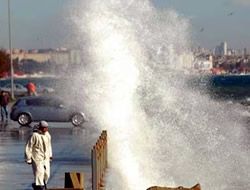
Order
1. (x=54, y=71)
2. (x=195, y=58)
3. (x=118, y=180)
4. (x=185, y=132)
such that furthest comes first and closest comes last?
(x=54, y=71) < (x=195, y=58) < (x=185, y=132) < (x=118, y=180)

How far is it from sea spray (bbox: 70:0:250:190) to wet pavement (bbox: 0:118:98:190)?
3.41ft

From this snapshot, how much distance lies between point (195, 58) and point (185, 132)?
43.5 feet

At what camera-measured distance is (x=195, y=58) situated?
40531 mm

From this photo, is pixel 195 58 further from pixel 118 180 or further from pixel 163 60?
pixel 118 180

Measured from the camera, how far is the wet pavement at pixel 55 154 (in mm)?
20500

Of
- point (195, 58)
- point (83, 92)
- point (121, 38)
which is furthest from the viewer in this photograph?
point (195, 58)

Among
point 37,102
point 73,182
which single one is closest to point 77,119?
point 37,102

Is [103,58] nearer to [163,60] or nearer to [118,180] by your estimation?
[163,60]

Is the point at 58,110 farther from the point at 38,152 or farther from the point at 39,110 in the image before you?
the point at 38,152

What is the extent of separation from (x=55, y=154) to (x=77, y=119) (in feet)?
45.9

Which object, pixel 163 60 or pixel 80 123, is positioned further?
pixel 80 123

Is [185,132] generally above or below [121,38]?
below

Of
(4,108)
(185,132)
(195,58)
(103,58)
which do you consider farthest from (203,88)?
(4,108)

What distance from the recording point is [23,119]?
4291 centimetres
